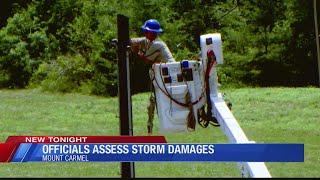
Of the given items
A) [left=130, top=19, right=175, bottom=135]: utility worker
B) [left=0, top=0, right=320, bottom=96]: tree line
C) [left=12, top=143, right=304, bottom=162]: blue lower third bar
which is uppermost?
[left=130, top=19, right=175, bottom=135]: utility worker

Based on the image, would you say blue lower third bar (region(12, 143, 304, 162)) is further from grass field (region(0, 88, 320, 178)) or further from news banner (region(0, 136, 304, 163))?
grass field (region(0, 88, 320, 178))

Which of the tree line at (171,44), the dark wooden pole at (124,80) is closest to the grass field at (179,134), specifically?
the tree line at (171,44)

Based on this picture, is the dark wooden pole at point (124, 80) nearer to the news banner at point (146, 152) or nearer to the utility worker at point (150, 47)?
the news banner at point (146, 152)

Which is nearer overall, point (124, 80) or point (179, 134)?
point (124, 80)

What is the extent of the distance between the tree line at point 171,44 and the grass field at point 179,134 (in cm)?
273

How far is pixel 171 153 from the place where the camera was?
17.1 ft

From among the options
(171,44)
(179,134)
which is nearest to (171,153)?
(179,134)

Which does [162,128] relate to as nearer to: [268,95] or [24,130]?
[24,130]

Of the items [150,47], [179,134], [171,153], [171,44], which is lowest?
[171,44]

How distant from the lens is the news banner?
16.5ft

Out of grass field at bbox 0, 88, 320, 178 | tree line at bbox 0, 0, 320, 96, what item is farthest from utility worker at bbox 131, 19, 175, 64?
tree line at bbox 0, 0, 320, 96

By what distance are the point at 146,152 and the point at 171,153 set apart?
0.57 ft

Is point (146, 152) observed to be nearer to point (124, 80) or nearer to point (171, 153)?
point (171, 153)

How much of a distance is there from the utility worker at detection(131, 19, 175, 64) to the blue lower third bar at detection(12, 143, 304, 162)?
57.0 inches
